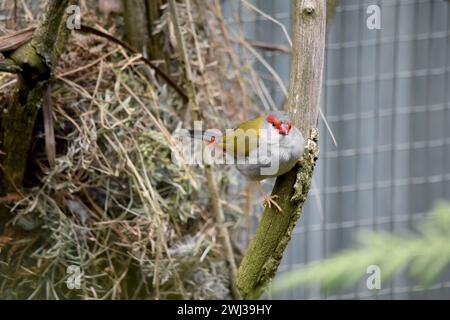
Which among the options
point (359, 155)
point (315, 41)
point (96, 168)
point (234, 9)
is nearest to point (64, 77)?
point (96, 168)

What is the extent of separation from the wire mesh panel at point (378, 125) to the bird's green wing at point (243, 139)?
116 centimetres

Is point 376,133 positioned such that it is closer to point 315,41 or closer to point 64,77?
point 64,77

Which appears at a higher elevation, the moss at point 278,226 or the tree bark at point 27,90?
the tree bark at point 27,90

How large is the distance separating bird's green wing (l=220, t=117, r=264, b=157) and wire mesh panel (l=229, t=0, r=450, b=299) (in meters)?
1.16

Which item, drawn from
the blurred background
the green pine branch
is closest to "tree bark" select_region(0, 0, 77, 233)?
the blurred background

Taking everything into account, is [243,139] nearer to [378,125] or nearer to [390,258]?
[390,258]

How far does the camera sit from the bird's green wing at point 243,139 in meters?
0.96

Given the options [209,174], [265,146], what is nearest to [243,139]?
[265,146]

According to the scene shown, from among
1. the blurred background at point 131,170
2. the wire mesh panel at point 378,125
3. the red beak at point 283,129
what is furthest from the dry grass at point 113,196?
the wire mesh panel at point 378,125

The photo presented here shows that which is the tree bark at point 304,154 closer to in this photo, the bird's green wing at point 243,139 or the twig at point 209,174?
the bird's green wing at point 243,139

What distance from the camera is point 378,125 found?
2307mm

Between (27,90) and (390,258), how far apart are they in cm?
87

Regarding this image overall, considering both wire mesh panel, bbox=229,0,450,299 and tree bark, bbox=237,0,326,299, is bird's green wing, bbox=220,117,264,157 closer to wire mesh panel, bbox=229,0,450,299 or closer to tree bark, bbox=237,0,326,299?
tree bark, bbox=237,0,326,299
